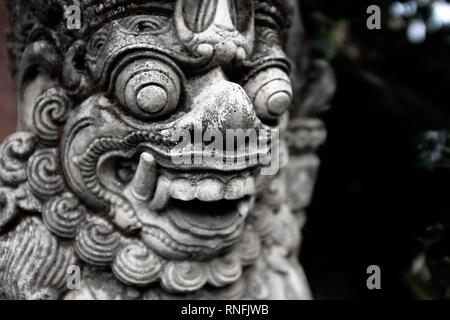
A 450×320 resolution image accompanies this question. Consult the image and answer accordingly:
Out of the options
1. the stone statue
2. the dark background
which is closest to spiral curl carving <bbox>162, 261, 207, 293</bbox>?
the stone statue

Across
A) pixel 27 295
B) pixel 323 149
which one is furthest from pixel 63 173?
pixel 323 149

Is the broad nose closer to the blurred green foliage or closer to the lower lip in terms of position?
the lower lip

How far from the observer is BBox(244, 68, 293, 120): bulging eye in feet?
3.26

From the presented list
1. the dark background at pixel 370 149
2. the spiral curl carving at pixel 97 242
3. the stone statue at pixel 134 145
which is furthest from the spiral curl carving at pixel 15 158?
the dark background at pixel 370 149

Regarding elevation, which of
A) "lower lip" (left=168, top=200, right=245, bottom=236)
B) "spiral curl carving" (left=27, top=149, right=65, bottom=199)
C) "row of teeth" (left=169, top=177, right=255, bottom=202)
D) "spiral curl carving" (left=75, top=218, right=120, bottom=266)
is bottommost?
"spiral curl carving" (left=75, top=218, right=120, bottom=266)

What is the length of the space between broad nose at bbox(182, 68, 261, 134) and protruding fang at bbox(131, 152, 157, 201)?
0.41 feet

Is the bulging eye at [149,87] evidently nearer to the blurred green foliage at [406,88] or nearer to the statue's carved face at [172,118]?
the statue's carved face at [172,118]

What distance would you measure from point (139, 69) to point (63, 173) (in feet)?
0.95

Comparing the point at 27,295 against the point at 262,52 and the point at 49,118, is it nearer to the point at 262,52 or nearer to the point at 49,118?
the point at 49,118

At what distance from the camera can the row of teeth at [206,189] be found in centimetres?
93

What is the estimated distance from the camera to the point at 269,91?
99cm

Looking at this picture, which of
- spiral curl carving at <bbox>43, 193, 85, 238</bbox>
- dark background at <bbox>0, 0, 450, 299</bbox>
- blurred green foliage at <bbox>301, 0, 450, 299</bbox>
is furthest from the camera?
dark background at <bbox>0, 0, 450, 299</bbox>

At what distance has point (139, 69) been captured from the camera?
0.90m

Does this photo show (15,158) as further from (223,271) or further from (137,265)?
(223,271)
